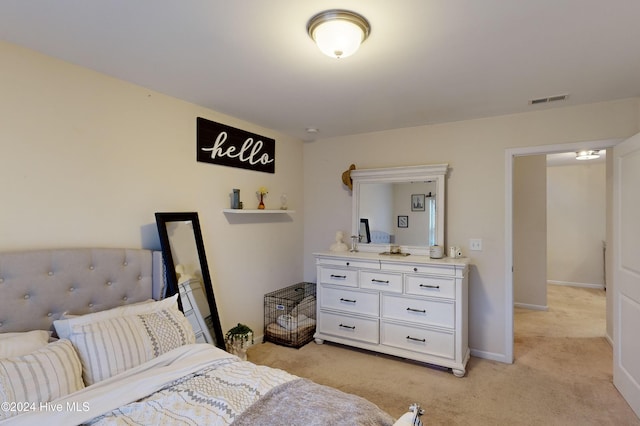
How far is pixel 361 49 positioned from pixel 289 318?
271 centimetres

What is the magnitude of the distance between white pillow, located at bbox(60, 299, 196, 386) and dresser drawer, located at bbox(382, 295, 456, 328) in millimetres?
1849

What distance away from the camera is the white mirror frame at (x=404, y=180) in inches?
133

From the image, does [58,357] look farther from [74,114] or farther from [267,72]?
[267,72]

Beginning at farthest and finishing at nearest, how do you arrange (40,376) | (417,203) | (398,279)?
(417,203) < (398,279) < (40,376)

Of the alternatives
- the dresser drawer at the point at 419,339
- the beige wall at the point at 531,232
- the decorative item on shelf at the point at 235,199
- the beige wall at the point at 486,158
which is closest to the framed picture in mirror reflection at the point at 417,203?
the beige wall at the point at 486,158

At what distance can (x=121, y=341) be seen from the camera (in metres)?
1.75

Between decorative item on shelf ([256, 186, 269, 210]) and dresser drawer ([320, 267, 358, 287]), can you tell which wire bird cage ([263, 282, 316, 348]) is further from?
decorative item on shelf ([256, 186, 269, 210])

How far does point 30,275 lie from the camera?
181cm

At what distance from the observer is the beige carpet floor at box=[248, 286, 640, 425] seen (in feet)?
7.50

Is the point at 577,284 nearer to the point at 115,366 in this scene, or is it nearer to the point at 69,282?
the point at 115,366

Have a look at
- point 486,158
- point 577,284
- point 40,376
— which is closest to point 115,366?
point 40,376

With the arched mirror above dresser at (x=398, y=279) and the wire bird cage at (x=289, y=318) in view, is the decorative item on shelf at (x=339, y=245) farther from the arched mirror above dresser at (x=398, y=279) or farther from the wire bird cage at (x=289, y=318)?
the wire bird cage at (x=289, y=318)

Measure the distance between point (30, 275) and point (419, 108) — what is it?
9.90 ft

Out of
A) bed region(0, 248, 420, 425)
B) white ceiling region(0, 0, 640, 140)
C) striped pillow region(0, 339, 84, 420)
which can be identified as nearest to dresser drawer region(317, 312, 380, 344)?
bed region(0, 248, 420, 425)
